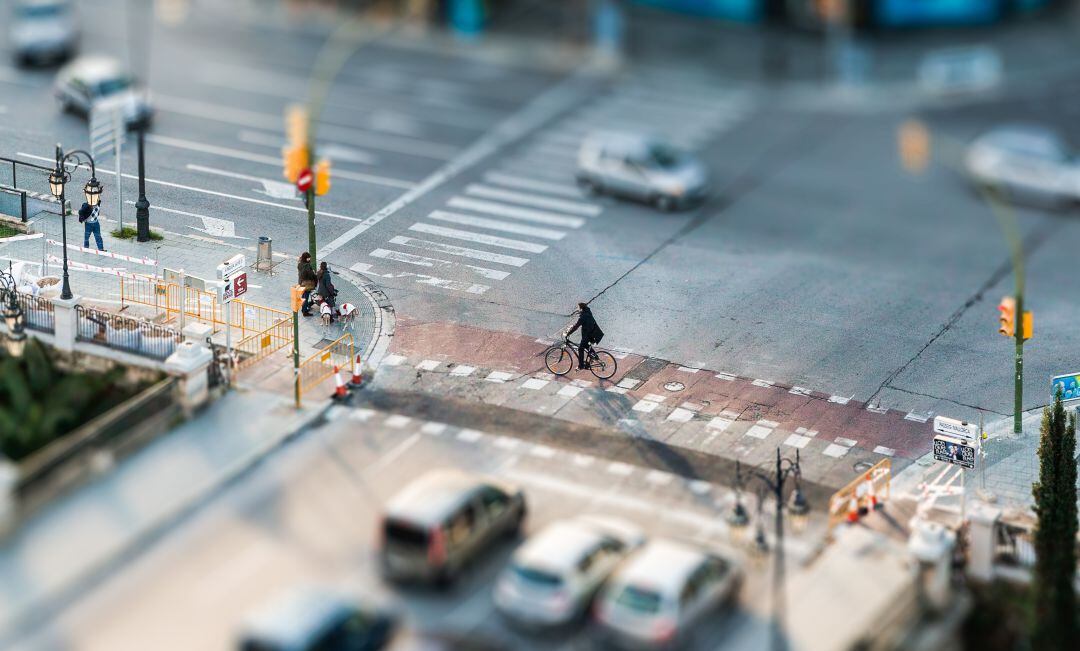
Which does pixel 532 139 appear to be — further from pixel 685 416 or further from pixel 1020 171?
pixel 685 416

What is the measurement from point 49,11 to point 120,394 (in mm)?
28397

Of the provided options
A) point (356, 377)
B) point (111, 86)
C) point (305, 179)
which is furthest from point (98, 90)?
point (356, 377)

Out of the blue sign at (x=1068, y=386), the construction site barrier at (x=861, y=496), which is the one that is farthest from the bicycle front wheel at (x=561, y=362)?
the blue sign at (x=1068, y=386)

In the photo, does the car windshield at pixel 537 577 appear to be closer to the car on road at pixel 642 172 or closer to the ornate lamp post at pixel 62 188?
the ornate lamp post at pixel 62 188

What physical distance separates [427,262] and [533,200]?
6000 millimetres

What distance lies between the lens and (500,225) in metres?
52.7

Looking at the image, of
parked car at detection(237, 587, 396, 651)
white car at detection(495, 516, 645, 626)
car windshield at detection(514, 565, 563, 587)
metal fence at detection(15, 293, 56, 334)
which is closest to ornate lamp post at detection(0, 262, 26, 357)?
metal fence at detection(15, 293, 56, 334)

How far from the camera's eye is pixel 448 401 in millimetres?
42406

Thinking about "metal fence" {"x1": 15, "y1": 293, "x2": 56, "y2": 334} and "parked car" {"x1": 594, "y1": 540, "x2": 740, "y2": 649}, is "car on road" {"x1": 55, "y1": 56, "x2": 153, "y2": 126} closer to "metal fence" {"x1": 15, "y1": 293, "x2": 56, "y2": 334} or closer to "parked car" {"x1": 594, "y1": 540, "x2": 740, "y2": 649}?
"metal fence" {"x1": 15, "y1": 293, "x2": 56, "y2": 334}

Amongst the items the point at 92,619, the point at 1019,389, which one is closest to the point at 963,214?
the point at 1019,389

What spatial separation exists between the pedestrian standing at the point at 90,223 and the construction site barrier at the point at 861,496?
2079 cm

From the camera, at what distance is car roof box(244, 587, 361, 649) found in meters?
30.6

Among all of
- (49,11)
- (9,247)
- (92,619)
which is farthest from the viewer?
(49,11)

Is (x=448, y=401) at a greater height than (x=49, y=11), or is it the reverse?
(x=49, y=11)
